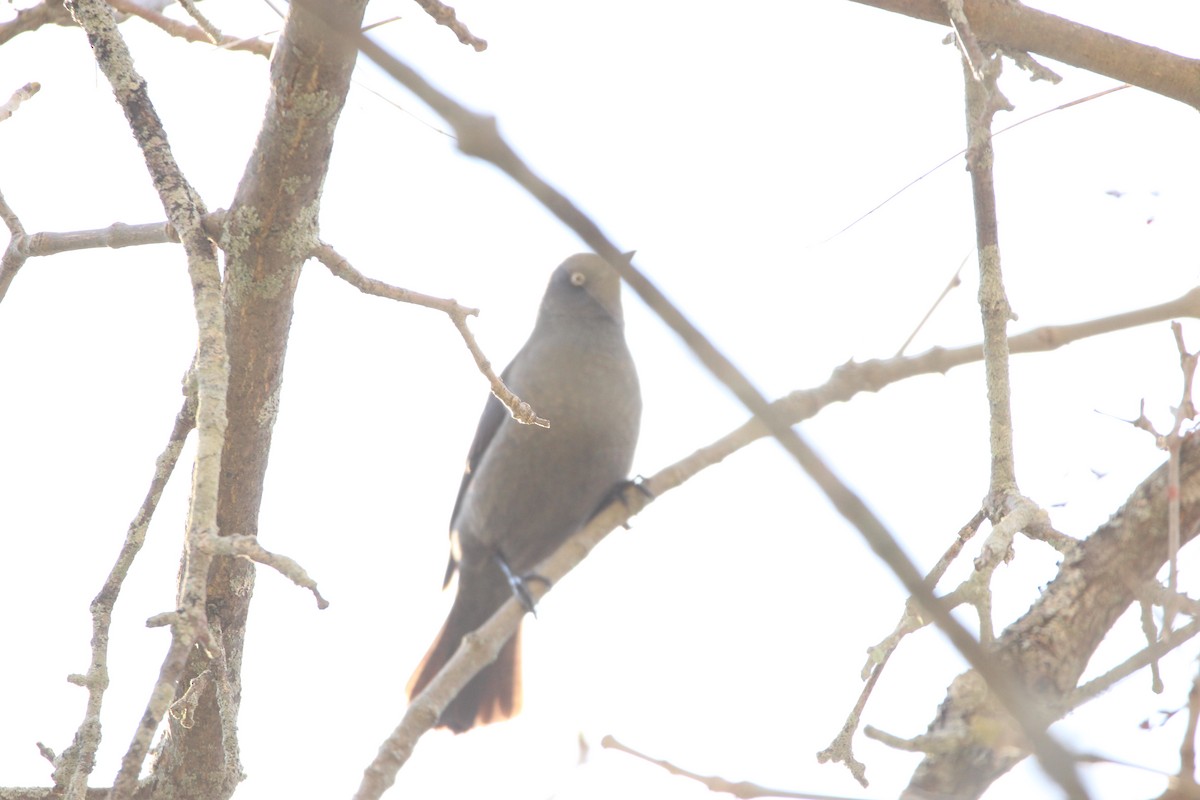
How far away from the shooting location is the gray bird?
4711mm

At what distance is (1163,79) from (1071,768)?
3.12 metres

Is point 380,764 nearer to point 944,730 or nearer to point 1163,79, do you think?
point 944,730

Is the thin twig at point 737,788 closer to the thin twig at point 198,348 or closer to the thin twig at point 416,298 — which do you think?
the thin twig at point 198,348

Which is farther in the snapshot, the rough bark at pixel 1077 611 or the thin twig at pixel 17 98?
the thin twig at pixel 17 98

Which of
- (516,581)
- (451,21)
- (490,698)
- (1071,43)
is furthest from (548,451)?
(1071,43)

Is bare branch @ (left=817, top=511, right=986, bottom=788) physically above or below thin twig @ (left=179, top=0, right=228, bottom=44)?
below

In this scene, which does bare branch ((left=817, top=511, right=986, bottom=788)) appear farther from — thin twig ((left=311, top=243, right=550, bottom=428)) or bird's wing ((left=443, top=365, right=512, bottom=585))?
bird's wing ((left=443, top=365, right=512, bottom=585))

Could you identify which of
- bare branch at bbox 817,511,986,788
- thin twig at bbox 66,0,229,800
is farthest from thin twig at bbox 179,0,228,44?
bare branch at bbox 817,511,986,788

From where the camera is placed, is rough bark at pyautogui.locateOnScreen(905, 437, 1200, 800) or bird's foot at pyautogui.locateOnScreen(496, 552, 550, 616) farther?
bird's foot at pyautogui.locateOnScreen(496, 552, 550, 616)

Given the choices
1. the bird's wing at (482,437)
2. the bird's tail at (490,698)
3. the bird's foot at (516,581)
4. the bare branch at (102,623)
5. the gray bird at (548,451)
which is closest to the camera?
the bare branch at (102,623)

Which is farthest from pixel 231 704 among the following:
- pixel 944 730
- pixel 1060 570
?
pixel 1060 570

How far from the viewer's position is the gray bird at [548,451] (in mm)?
4711

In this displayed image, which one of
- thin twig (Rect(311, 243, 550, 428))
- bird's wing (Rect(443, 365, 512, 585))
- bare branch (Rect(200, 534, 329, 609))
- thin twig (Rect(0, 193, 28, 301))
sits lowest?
bare branch (Rect(200, 534, 329, 609))

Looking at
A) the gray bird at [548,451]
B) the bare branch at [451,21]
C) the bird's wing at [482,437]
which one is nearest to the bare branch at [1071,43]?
the bare branch at [451,21]
